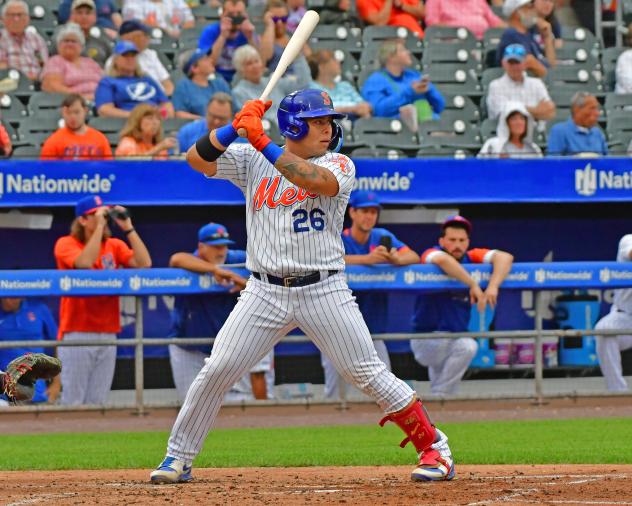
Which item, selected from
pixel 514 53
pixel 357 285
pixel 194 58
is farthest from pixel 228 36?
pixel 357 285

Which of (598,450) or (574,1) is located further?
(574,1)

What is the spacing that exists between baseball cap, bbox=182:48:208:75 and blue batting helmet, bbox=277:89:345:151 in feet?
19.3

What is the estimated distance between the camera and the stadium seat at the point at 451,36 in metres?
12.7

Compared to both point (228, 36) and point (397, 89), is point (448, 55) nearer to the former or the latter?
point (397, 89)

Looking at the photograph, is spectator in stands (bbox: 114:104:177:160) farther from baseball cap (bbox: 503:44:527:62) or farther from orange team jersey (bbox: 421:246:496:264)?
baseball cap (bbox: 503:44:527:62)

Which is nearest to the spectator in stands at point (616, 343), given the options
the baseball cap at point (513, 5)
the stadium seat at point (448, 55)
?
the stadium seat at point (448, 55)

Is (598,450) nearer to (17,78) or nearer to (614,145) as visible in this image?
(614,145)

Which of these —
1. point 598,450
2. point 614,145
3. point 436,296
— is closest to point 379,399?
point 598,450

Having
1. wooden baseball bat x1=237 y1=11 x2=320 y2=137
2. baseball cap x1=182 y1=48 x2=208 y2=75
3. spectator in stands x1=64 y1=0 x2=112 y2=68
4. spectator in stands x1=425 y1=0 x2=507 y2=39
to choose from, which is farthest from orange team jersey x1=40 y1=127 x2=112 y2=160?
spectator in stands x1=425 y1=0 x2=507 y2=39

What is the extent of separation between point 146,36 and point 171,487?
6824 mm

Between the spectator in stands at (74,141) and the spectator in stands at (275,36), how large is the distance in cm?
220

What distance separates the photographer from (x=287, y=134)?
570 cm

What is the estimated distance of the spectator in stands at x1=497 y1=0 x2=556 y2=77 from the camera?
1247 cm

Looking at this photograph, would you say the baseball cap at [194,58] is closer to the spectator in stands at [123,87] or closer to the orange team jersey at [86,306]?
the spectator in stands at [123,87]
